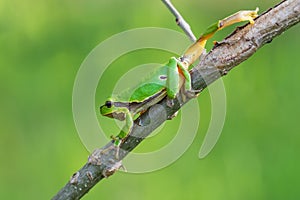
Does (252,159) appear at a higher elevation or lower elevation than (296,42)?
lower

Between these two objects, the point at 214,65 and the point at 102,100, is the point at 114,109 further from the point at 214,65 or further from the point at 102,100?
the point at 102,100

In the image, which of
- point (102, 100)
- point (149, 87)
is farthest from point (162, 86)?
point (102, 100)

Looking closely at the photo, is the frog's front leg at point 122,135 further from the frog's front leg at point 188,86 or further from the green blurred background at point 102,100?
the green blurred background at point 102,100

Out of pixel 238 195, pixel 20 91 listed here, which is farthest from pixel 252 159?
pixel 20 91

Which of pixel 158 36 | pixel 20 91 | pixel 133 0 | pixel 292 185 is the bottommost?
pixel 292 185

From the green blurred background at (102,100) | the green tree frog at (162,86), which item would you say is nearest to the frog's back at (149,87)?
the green tree frog at (162,86)

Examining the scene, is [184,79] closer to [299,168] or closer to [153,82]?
[153,82]
